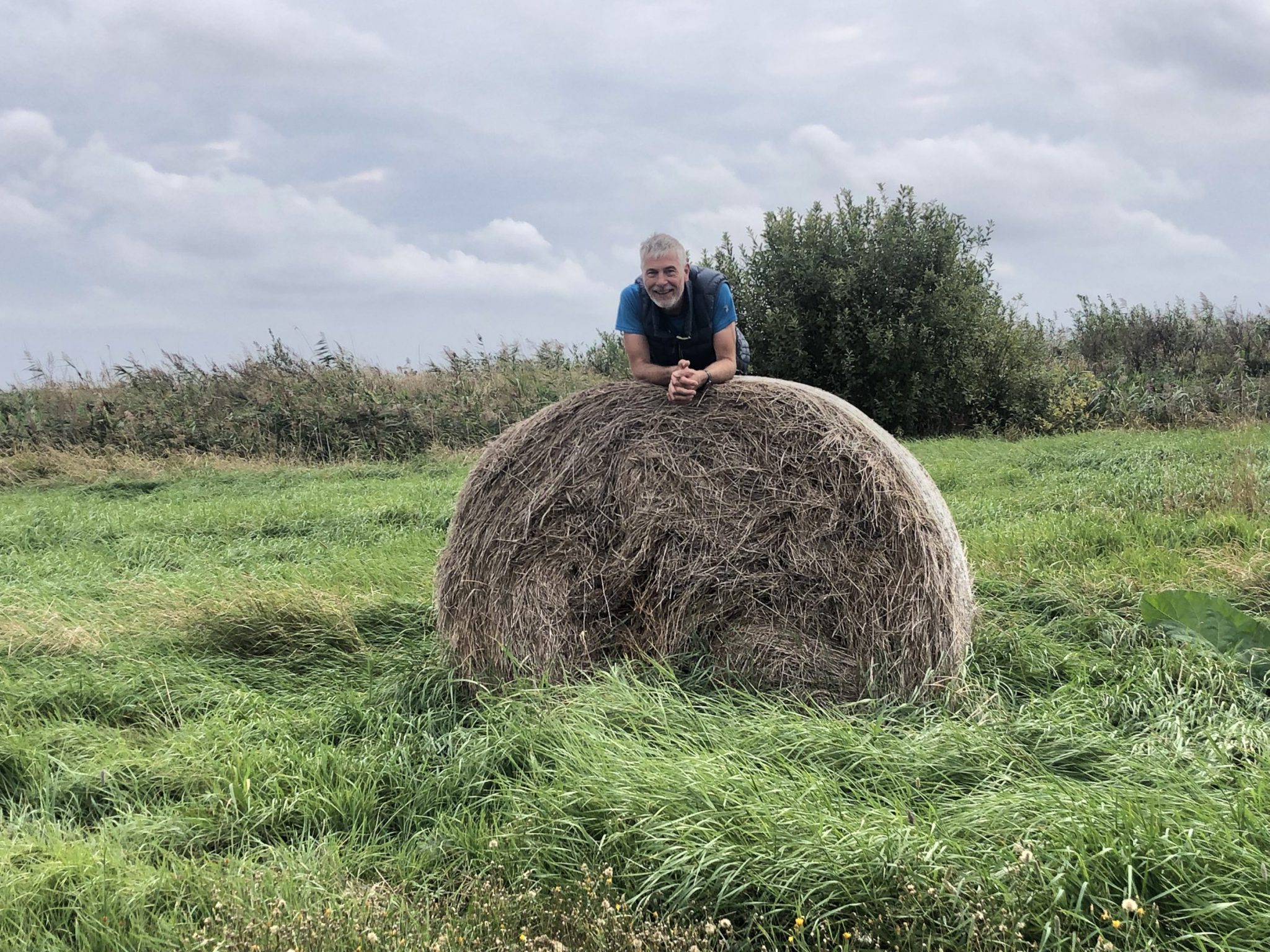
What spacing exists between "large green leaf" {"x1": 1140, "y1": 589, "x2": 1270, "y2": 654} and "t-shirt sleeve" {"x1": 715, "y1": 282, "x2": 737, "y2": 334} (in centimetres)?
271

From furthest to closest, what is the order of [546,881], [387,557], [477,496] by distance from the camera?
[387,557], [477,496], [546,881]

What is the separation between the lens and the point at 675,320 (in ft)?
17.5

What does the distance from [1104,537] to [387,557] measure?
18.6 feet

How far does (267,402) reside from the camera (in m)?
16.8

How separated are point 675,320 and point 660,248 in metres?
0.50

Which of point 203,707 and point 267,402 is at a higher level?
point 267,402

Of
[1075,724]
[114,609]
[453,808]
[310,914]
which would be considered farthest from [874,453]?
[114,609]

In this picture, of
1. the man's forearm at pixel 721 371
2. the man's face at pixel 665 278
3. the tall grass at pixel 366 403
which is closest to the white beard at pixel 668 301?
the man's face at pixel 665 278

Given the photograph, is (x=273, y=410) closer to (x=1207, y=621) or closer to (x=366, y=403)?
(x=366, y=403)

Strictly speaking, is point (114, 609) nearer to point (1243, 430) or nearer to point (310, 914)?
point (310, 914)

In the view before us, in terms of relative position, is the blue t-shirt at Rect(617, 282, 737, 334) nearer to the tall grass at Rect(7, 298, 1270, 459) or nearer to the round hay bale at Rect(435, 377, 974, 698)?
the round hay bale at Rect(435, 377, 974, 698)

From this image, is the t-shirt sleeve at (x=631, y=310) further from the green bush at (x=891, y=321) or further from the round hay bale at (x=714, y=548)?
the green bush at (x=891, y=321)

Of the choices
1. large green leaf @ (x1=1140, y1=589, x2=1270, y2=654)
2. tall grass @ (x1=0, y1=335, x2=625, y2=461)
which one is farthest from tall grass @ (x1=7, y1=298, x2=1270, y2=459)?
large green leaf @ (x1=1140, y1=589, x2=1270, y2=654)

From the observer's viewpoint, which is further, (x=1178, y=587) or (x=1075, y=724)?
(x=1178, y=587)
